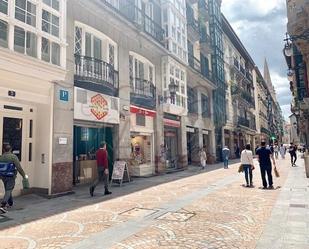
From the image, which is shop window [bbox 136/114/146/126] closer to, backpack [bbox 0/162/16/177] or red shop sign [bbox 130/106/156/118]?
red shop sign [bbox 130/106/156/118]

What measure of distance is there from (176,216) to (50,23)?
7.34m

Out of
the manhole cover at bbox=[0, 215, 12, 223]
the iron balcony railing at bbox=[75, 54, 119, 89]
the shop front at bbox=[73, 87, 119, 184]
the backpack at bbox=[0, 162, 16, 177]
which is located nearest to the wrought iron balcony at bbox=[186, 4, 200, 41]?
the iron balcony railing at bbox=[75, 54, 119, 89]

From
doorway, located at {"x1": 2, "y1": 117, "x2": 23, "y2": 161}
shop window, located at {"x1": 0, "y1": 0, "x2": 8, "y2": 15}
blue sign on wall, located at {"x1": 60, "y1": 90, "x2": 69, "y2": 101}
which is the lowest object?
doorway, located at {"x1": 2, "y1": 117, "x2": 23, "y2": 161}

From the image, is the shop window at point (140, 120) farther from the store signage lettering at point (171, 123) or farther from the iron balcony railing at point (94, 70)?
the iron balcony railing at point (94, 70)

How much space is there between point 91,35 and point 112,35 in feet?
4.36

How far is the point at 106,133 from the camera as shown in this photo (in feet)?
47.1

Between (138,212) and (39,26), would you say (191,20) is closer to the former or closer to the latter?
(39,26)

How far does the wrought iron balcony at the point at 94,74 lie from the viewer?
1177 cm

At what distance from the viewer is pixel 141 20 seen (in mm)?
16500

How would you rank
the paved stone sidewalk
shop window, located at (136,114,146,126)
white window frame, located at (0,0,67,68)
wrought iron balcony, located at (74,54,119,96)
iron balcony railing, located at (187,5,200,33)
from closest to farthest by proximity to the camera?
the paved stone sidewalk
white window frame, located at (0,0,67,68)
wrought iron balcony, located at (74,54,119,96)
shop window, located at (136,114,146,126)
iron balcony railing, located at (187,5,200,33)

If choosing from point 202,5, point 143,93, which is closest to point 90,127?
point 143,93

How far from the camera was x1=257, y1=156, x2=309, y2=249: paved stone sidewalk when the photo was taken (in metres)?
4.95

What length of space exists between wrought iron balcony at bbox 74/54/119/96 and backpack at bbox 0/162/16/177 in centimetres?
491

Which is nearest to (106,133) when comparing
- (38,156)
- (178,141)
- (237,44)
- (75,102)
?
(75,102)
